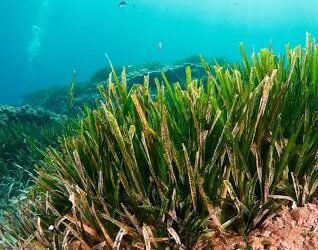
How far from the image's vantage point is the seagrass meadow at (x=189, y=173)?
203cm

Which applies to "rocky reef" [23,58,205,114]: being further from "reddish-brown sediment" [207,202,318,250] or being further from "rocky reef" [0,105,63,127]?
"reddish-brown sediment" [207,202,318,250]

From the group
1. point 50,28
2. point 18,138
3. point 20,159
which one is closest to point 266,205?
point 20,159

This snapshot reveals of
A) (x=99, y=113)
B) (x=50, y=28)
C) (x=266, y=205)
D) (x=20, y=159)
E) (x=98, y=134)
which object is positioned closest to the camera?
(x=266, y=205)

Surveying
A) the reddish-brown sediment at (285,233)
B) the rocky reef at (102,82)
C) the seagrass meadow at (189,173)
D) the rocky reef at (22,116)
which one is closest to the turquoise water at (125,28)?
the rocky reef at (102,82)

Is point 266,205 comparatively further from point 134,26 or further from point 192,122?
point 134,26

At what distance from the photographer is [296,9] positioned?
556 ft

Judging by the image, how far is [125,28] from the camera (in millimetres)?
194875

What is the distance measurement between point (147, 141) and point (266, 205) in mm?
707

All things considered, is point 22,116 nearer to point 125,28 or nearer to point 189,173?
point 189,173

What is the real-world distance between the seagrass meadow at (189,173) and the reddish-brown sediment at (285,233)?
1.8 inches

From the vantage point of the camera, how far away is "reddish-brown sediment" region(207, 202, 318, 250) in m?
1.98

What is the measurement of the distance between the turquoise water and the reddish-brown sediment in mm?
145301

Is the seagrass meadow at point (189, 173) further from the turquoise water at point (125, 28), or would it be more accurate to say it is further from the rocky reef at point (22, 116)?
the turquoise water at point (125, 28)

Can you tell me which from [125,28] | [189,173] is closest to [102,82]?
[189,173]
